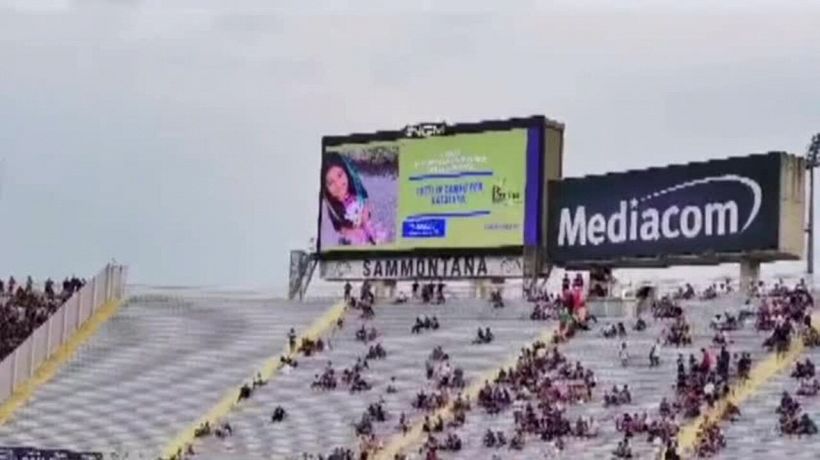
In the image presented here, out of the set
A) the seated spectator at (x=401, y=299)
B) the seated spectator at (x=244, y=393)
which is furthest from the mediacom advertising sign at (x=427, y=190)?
the seated spectator at (x=244, y=393)

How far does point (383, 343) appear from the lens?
39188 mm

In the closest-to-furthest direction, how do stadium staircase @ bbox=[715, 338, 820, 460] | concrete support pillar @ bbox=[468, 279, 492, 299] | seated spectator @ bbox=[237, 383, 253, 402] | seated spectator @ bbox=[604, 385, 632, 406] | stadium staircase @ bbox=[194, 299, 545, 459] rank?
stadium staircase @ bbox=[715, 338, 820, 460] < seated spectator @ bbox=[604, 385, 632, 406] < stadium staircase @ bbox=[194, 299, 545, 459] < seated spectator @ bbox=[237, 383, 253, 402] < concrete support pillar @ bbox=[468, 279, 492, 299]

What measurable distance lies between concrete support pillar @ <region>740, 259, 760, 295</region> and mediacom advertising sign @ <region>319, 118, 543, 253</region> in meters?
5.83

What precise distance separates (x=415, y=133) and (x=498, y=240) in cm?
386

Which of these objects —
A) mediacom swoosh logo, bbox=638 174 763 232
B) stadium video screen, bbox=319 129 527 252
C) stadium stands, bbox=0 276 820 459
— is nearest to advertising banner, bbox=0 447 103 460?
stadium stands, bbox=0 276 820 459

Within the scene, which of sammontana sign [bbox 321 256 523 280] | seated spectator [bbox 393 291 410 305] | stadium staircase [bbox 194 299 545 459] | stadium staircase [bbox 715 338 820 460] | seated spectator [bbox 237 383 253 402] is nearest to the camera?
stadium staircase [bbox 715 338 820 460]

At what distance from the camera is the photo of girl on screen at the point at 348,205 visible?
43.7 m

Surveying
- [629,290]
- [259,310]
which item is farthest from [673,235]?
[259,310]

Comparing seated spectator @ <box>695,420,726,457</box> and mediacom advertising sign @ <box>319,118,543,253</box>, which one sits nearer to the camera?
seated spectator @ <box>695,420,726,457</box>

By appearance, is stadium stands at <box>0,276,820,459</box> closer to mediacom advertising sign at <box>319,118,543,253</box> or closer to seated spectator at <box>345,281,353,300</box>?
seated spectator at <box>345,281,353,300</box>

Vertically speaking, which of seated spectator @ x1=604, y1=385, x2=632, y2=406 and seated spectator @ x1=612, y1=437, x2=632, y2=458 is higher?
seated spectator @ x1=604, y1=385, x2=632, y2=406

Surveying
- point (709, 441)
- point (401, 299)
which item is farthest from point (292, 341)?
point (709, 441)

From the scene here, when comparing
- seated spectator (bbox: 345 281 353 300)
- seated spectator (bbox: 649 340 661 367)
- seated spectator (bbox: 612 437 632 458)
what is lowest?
seated spectator (bbox: 612 437 632 458)

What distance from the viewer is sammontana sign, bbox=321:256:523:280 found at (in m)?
41.3
